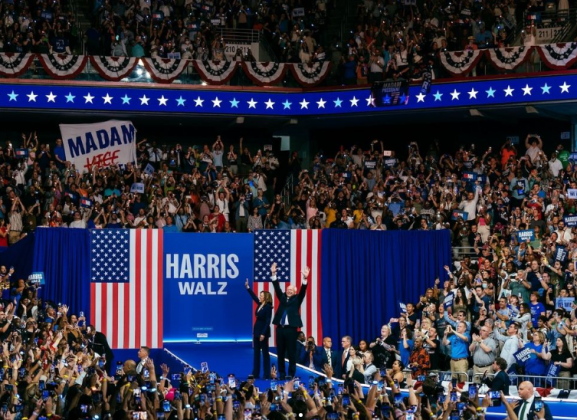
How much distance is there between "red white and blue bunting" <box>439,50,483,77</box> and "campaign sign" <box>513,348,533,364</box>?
34.5ft

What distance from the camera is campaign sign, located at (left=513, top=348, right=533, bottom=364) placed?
2030 centimetres

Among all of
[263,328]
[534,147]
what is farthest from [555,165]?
[263,328]

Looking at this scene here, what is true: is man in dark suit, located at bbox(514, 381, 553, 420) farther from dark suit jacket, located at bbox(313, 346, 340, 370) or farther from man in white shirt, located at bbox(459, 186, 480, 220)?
man in white shirt, located at bbox(459, 186, 480, 220)

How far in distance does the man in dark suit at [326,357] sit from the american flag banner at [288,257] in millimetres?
3368

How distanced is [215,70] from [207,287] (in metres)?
6.65

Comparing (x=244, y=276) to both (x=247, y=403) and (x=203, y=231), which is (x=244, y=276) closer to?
(x=203, y=231)

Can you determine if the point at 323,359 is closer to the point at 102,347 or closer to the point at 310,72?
the point at 102,347

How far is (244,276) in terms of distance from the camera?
26438mm

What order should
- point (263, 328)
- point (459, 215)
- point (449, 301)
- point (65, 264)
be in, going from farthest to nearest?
point (459, 215) < point (65, 264) < point (449, 301) < point (263, 328)

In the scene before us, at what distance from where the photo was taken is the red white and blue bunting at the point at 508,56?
28578 mm

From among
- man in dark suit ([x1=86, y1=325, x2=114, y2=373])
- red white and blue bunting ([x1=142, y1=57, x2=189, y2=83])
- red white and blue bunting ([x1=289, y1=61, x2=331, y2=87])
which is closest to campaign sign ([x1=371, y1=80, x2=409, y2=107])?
red white and blue bunting ([x1=289, y1=61, x2=331, y2=87])

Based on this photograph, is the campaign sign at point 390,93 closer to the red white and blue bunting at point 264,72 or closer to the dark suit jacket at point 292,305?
the red white and blue bunting at point 264,72

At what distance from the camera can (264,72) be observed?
30891 mm

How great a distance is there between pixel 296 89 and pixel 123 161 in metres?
4.81
